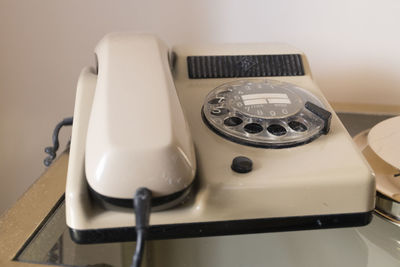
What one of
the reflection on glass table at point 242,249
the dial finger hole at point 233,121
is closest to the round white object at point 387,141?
the reflection on glass table at point 242,249

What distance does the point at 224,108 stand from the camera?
0.51 m

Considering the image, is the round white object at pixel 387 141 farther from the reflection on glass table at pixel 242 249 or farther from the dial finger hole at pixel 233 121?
the dial finger hole at pixel 233 121

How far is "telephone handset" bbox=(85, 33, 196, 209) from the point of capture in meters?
0.35

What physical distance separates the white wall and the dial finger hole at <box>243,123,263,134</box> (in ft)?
1.13

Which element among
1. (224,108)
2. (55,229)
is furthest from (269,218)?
(55,229)

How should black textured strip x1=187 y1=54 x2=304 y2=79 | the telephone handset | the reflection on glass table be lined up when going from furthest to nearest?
black textured strip x1=187 y1=54 x2=304 y2=79, the reflection on glass table, the telephone handset

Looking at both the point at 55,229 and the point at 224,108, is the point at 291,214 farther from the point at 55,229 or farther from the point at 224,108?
the point at 55,229

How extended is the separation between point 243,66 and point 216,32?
0.21 m

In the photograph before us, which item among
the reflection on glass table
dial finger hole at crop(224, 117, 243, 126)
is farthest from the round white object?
dial finger hole at crop(224, 117, 243, 126)

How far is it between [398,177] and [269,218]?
8.7 inches

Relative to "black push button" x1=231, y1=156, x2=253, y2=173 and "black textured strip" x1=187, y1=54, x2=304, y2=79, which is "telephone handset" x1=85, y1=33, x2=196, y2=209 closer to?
"black push button" x1=231, y1=156, x2=253, y2=173

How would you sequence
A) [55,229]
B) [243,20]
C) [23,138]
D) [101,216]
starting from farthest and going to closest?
[23,138] → [243,20] → [55,229] → [101,216]

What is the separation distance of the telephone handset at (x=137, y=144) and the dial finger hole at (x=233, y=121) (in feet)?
0.26

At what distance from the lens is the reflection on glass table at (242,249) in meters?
0.47
